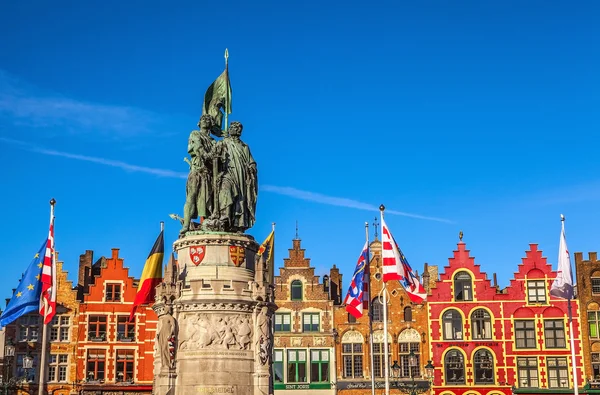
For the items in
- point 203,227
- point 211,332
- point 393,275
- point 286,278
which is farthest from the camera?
point 286,278

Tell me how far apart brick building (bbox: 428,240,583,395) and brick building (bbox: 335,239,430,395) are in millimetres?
1120

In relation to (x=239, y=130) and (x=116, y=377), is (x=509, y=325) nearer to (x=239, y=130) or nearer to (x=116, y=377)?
(x=116, y=377)

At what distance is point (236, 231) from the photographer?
2617 centimetres

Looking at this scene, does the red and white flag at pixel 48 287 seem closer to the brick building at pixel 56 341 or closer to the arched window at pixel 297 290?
the brick building at pixel 56 341

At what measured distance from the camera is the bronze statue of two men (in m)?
26.2

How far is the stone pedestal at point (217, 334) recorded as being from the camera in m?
23.7

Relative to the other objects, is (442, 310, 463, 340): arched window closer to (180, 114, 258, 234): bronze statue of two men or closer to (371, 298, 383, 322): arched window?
(371, 298, 383, 322): arched window

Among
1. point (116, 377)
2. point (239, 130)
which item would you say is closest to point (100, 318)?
point (116, 377)

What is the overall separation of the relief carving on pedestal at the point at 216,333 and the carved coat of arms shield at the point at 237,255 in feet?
5.82

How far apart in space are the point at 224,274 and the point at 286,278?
121 feet

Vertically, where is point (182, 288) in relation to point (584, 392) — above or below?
above

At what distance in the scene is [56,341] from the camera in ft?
197

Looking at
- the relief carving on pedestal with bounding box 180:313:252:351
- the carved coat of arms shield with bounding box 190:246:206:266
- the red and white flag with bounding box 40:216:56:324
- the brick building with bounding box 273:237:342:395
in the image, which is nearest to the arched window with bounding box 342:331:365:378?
the brick building with bounding box 273:237:342:395

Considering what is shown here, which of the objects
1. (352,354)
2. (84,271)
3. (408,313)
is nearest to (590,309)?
(408,313)
